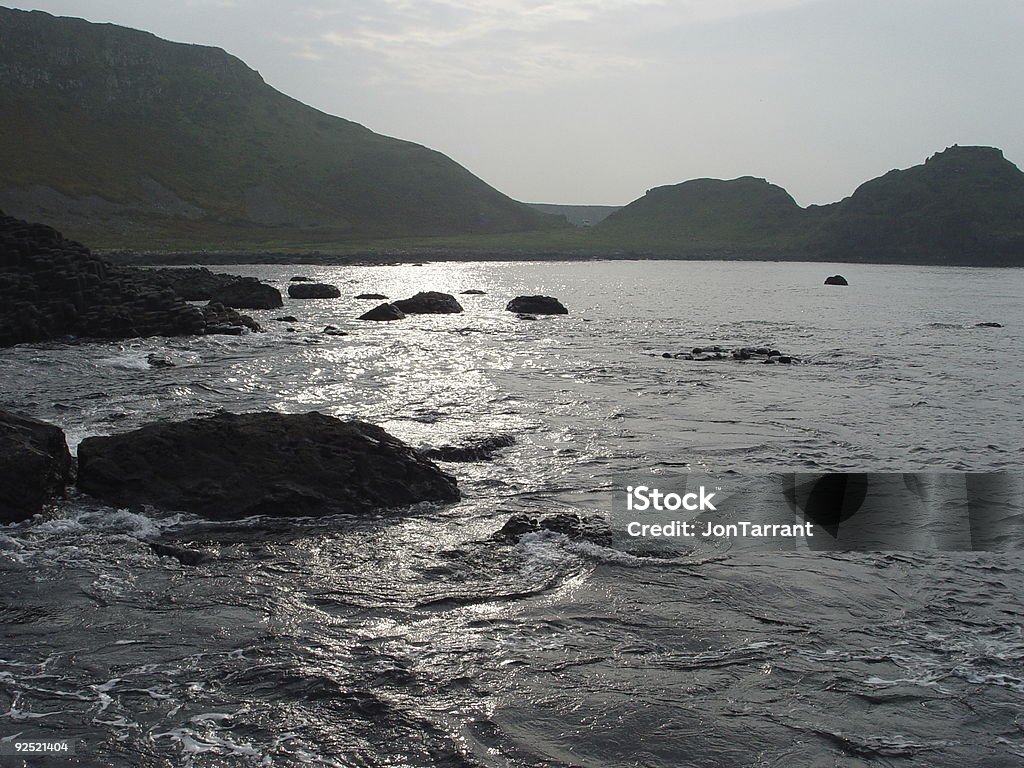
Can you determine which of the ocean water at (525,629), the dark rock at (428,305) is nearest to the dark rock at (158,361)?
the ocean water at (525,629)

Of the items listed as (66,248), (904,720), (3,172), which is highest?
(3,172)

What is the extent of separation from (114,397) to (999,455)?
21720 mm

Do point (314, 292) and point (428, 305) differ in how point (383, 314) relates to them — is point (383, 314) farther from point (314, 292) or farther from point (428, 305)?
point (314, 292)

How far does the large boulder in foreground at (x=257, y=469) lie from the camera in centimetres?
1305

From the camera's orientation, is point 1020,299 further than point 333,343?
Yes

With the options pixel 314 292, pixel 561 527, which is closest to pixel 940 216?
A: pixel 314 292

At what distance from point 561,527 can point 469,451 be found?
4797 mm

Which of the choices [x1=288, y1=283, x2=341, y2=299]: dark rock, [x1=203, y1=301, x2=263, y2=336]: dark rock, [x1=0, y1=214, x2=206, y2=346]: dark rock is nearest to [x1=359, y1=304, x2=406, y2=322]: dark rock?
[x1=203, y1=301, x2=263, y2=336]: dark rock

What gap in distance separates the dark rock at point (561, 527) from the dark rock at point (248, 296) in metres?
46.8

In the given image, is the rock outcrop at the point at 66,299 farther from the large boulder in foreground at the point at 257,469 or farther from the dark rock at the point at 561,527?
the dark rock at the point at 561,527

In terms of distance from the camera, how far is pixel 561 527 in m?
12.5

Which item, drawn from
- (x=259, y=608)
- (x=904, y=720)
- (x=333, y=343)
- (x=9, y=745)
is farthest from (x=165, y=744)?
(x=333, y=343)

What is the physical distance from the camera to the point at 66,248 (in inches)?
1702

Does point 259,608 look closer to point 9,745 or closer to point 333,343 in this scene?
point 9,745
